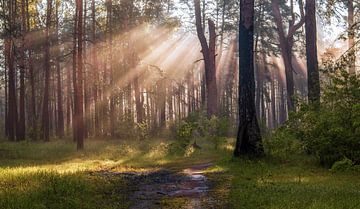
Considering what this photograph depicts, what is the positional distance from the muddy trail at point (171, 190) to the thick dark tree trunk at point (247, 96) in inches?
87.7

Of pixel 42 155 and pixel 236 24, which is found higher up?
pixel 236 24

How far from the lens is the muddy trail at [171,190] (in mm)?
8070

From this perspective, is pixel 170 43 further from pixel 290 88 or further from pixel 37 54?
pixel 290 88

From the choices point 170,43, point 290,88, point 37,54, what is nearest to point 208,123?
point 290,88

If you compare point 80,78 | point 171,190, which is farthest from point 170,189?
point 80,78

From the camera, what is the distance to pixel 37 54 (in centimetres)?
4212

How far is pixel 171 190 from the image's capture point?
9852 millimetres

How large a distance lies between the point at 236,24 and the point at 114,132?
20.2 metres

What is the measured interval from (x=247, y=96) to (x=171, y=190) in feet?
19.5

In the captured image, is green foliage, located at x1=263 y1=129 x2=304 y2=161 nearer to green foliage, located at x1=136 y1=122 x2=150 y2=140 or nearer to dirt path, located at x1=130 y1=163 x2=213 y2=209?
dirt path, located at x1=130 y1=163 x2=213 y2=209

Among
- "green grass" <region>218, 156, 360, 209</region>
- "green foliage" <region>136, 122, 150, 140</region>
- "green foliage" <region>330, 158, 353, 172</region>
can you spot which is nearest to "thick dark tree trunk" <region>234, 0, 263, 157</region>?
"green grass" <region>218, 156, 360, 209</region>

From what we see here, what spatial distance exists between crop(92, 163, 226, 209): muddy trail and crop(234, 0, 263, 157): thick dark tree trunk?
7.31ft

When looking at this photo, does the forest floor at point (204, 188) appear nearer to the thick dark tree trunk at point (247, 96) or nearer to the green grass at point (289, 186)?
the green grass at point (289, 186)

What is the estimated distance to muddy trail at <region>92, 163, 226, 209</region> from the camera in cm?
807
